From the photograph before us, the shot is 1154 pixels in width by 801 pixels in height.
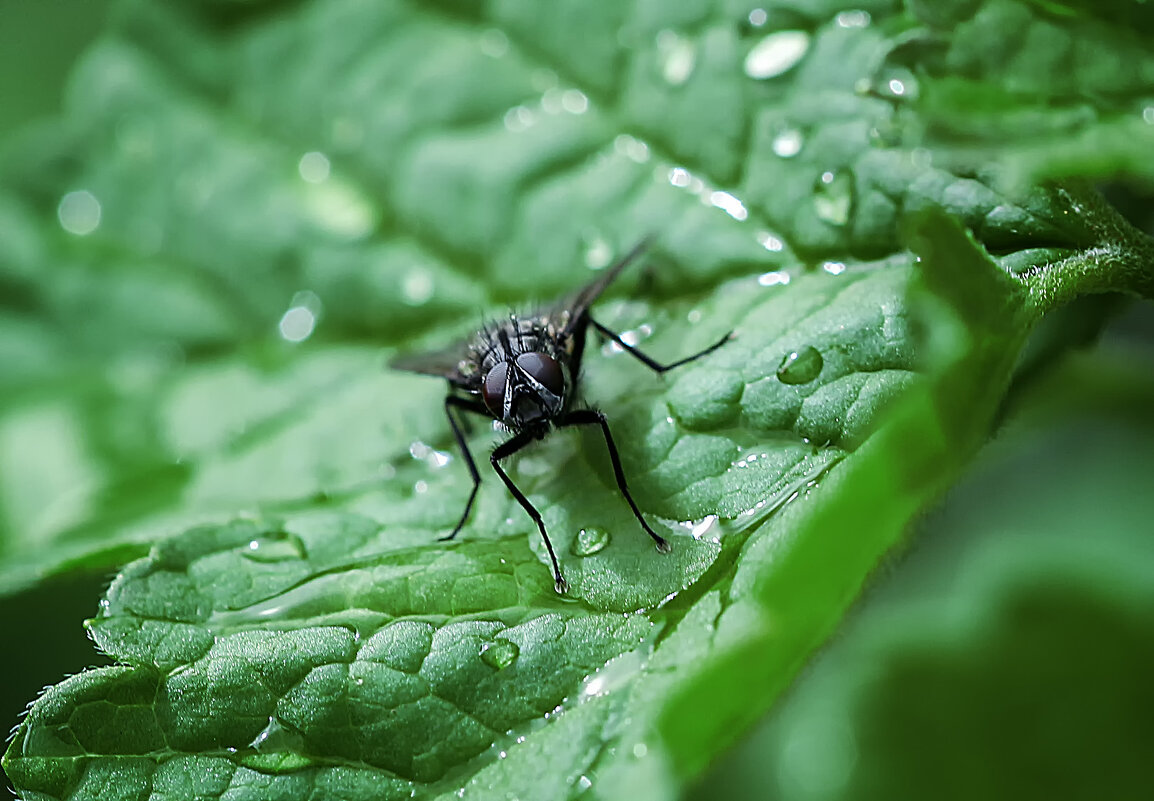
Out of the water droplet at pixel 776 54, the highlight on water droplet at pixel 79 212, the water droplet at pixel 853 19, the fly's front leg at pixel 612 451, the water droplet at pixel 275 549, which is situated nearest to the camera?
the fly's front leg at pixel 612 451

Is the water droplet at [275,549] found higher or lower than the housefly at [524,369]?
higher

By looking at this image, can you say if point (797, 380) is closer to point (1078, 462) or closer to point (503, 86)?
point (503, 86)

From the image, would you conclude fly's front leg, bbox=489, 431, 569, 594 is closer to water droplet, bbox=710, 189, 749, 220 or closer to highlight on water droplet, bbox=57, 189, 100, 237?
water droplet, bbox=710, 189, 749, 220

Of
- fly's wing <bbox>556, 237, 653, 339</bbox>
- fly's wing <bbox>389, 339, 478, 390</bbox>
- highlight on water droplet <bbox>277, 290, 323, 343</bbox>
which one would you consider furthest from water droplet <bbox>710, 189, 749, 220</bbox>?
highlight on water droplet <bbox>277, 290, 323, 343</bbox>

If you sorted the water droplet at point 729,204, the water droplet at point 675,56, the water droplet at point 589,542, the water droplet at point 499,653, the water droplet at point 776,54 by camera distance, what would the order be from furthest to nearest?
the water droplet at point 675,56
the water droplet at point 729,204
the water droplet at point 776,54
the water droplet at point 589,542
the water droplet at point 499,653

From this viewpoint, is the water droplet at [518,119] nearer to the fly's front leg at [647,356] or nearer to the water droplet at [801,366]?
the fly's front leg at [647,356]

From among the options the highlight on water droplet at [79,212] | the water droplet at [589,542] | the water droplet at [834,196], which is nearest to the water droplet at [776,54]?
the water droplet at [834,196]

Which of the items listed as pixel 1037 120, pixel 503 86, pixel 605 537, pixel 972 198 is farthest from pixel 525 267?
pixel 1037 120
